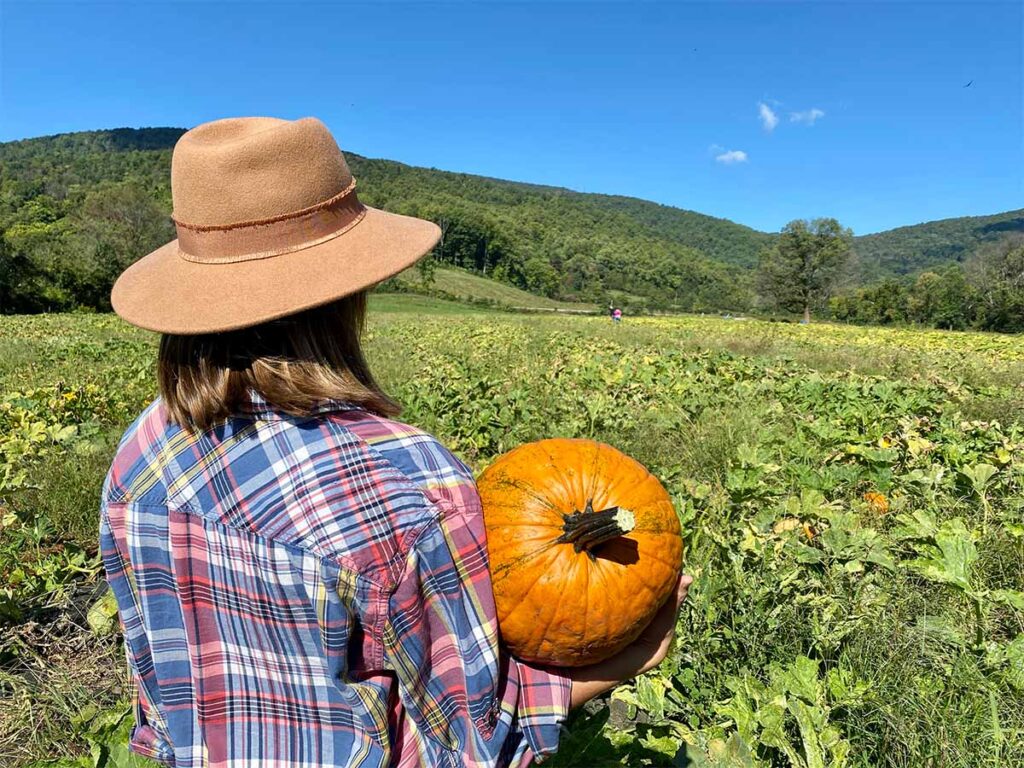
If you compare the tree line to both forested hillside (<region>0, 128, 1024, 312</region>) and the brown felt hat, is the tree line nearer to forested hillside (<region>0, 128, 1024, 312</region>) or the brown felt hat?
forested hillside (<region>0, 128, 1024, 312</region>)

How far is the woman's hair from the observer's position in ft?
3.75

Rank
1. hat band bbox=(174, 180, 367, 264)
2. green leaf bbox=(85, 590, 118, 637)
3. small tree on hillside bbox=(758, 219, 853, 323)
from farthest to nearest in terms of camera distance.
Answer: small tree on hillside bbox=(758, 219, 853, 323), green leaf bbox=(85, 590, 118, 637), hat band bbox=(174, 180, 367, 264)

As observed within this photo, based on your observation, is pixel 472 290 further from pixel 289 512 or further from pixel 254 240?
pixel 289 512

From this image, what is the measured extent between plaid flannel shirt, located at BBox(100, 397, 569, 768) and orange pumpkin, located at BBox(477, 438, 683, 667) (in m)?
0.15

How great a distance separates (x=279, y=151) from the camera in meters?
1.21

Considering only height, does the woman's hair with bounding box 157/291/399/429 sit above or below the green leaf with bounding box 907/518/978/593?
above

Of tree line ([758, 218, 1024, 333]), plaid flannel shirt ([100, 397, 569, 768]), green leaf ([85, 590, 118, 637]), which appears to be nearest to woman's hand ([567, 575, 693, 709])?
plaid flannel shirt ([100, 397, 569, 768])

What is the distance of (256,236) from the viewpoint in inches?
47.4

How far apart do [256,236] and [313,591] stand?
27.4 inches

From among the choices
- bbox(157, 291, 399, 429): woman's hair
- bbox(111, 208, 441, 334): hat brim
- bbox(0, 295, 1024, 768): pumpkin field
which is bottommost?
bbox(0, 295, 1024, 768): pumpkin field

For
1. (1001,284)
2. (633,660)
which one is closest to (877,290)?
(1001,284)

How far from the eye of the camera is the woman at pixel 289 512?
42.4 inches

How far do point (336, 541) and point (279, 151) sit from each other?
779 millimetres

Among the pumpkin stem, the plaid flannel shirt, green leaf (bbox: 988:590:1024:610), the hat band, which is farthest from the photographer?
green leaf (bbox: 988:590:1024:610)
